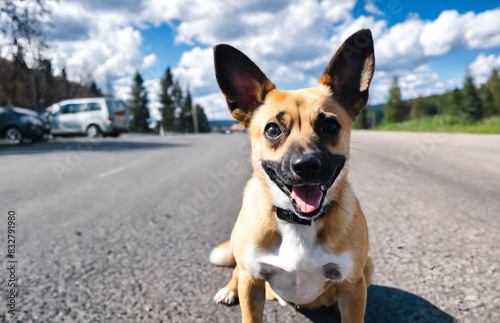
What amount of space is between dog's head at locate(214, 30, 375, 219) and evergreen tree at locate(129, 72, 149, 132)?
227 ft

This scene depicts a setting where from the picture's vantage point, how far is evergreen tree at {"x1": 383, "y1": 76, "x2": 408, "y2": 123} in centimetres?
7662

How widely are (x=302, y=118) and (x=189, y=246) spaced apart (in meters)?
1.97

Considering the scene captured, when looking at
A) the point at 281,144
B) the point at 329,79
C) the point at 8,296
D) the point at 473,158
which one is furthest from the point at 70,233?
the point at 473,158

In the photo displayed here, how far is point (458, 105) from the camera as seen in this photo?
5150 centimetres

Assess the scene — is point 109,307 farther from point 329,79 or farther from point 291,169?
point 329,79

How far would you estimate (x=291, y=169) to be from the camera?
1.94m

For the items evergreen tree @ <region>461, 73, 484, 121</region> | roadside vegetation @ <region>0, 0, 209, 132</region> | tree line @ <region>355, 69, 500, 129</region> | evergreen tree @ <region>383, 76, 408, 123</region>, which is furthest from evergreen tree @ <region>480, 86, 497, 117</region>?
roadside vegetation @ <region>0, 0, 209, 132</region>

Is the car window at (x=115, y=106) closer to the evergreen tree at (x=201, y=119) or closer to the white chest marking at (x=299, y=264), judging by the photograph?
the white chest marking at (x=299, y=264)

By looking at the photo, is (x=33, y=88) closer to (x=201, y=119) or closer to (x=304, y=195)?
(x=304, y=195)

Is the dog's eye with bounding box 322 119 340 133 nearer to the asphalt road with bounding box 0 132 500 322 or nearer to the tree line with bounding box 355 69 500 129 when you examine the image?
the asphalt road with bounding box 0 132 500 322

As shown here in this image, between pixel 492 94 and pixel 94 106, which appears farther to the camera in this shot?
pixel 492 94

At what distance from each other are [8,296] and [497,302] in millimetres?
3376

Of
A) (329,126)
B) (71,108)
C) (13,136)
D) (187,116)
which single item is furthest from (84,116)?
(187,116)

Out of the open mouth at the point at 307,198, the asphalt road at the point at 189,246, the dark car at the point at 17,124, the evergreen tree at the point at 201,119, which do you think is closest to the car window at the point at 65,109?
the dark car at the point at 17,124
